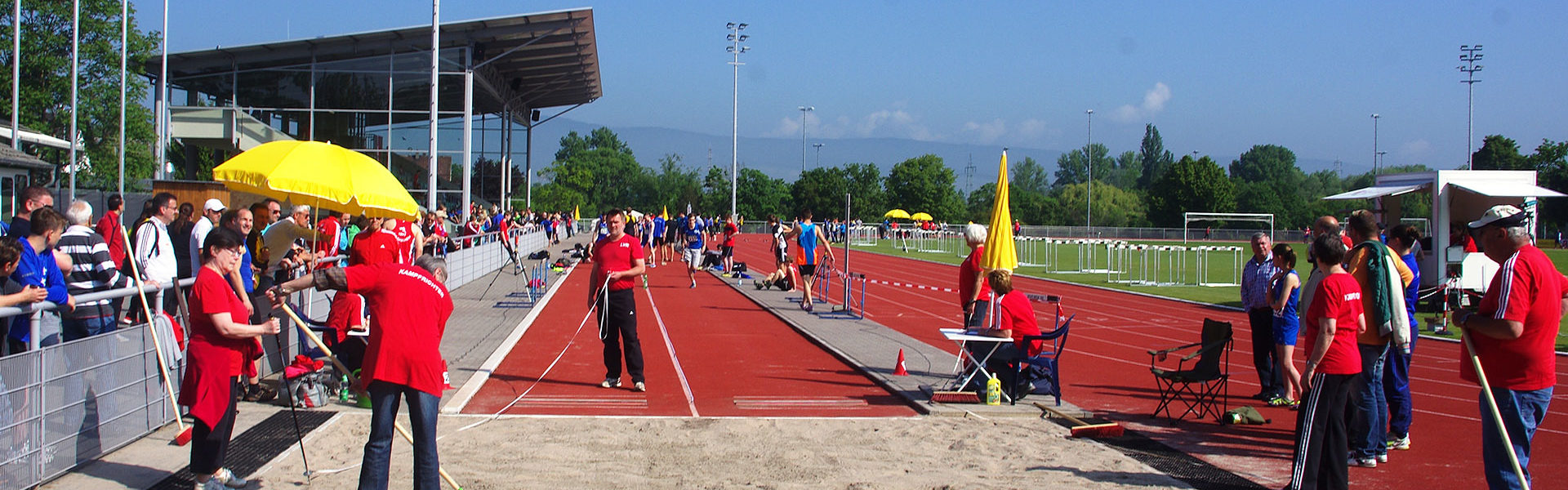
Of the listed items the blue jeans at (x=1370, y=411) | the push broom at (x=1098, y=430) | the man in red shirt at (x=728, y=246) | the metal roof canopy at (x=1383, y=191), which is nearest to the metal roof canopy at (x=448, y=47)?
the man in red shirt at (x=728, y=246)

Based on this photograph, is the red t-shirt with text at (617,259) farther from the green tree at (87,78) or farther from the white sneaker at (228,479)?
the green tree at (87,78)

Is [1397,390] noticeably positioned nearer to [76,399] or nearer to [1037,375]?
[1037,375]

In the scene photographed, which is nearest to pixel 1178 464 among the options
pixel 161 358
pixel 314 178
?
pixel 161 358

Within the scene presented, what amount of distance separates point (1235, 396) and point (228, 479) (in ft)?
28.0

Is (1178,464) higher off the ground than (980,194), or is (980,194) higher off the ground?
(980,194)

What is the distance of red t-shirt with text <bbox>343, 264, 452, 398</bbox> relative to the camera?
5.29 meters

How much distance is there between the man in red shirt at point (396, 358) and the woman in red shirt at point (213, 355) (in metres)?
0.46

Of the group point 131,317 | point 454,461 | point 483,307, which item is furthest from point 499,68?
point 454,461

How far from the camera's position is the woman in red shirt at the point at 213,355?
222 inches

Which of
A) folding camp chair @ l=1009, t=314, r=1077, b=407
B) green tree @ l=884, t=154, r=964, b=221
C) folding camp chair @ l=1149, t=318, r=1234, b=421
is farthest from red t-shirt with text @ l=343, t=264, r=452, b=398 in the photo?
green tree @ l=884, t=154, r=964, b=221

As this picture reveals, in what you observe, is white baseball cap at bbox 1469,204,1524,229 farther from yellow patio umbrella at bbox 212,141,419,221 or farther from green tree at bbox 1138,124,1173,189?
green tree at bbox 1138,124,1173,189

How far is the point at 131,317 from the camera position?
8.88 meters

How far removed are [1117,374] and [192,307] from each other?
902cm

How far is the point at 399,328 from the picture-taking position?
209 inches
